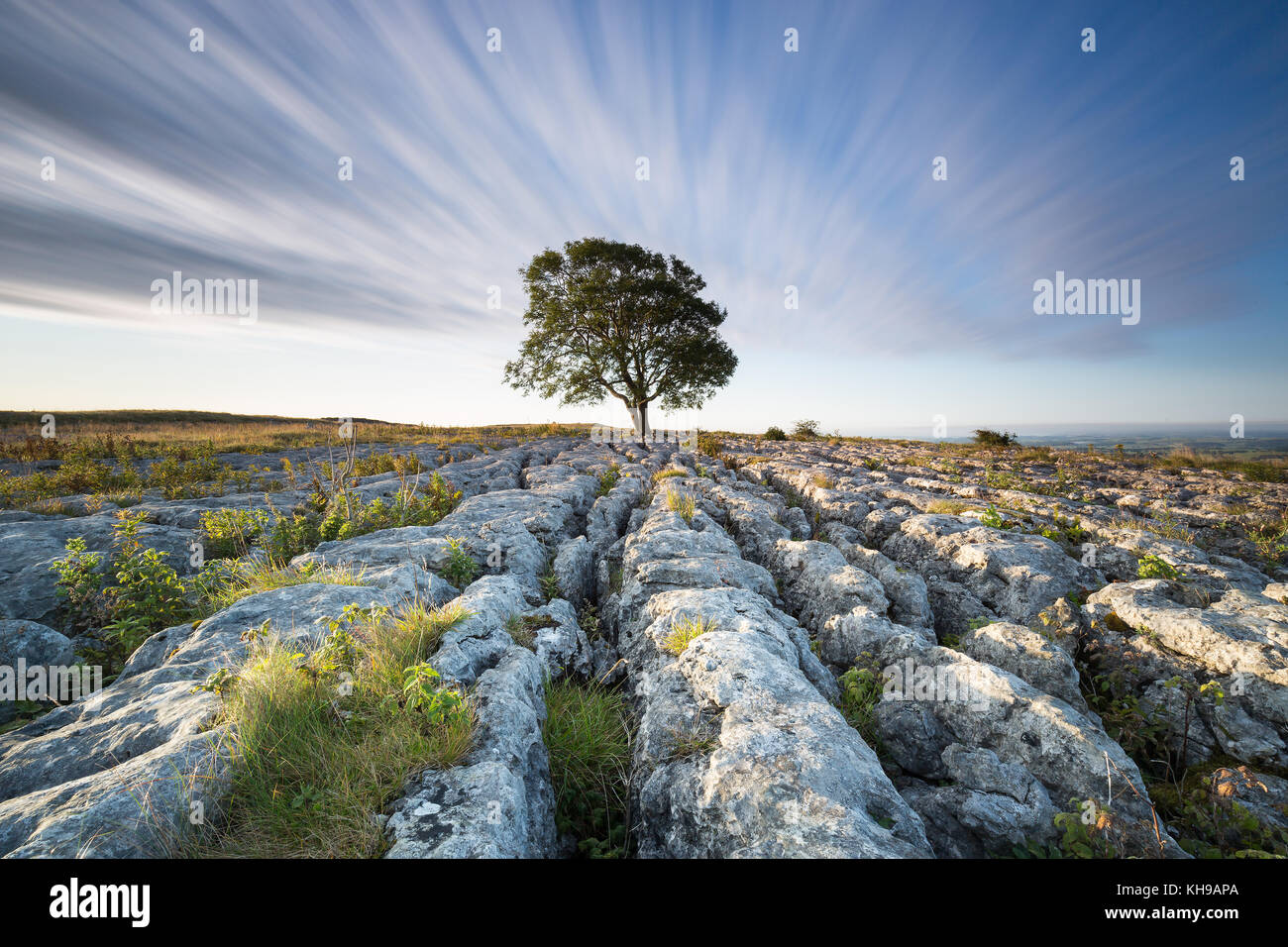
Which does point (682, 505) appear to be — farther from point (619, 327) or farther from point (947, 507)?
point (619, 327)

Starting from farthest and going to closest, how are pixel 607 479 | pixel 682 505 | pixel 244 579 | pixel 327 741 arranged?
1. pixel 607 479
2. pixel 682 505
3. pixel 244 579
4. pixel 327 741

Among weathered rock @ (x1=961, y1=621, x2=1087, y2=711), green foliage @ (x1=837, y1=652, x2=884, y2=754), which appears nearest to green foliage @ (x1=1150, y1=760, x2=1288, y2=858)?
weathered rock @ (x1=961, y1=621, x2=1087, y2=711)

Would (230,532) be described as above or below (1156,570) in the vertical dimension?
above

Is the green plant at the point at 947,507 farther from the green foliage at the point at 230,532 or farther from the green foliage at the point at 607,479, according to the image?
the green foliage at the point at 230,532

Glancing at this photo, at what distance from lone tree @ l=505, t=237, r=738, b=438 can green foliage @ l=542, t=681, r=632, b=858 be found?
111ft

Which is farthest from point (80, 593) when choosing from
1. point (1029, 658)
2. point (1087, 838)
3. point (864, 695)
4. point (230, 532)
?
point (1029, 658)

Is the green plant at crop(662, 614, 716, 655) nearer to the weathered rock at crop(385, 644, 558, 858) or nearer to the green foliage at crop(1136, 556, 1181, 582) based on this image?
→ the weathered rock at crop(385, 644, 558, 858)

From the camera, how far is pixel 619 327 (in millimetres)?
36781

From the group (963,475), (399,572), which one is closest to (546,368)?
(963,475)

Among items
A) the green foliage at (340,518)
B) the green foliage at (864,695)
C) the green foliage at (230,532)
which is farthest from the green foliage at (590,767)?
the green foliage at (230,532)

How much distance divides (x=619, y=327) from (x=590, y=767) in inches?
1418

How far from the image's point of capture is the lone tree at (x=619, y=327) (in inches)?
1393

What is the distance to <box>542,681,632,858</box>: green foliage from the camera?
11.8 feet
